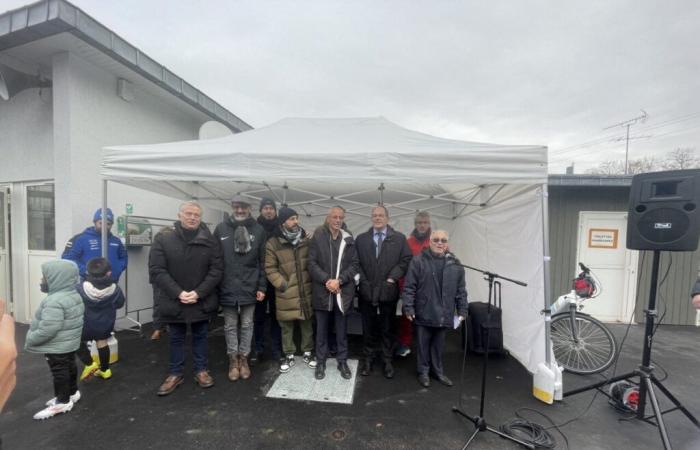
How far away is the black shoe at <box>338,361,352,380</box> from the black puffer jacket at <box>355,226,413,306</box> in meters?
0.66

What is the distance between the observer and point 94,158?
13.3 ft

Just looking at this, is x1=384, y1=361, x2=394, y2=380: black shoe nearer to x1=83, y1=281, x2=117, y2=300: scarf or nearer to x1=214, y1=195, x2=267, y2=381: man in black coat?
x1=214, y1=195, x2=267, y2=381: man in black coat

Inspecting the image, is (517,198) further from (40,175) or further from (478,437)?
(40,175)

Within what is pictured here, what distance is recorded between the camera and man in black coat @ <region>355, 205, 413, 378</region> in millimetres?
2971

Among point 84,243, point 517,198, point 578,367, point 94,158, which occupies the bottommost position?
point 578,367

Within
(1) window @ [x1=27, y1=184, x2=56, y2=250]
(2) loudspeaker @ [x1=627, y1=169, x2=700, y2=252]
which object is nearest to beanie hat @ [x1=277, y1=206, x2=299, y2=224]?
(2) loudspeaker @ [x1=627, y1=169, x2=700, y2=252]

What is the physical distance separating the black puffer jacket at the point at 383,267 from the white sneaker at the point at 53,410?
256 cm

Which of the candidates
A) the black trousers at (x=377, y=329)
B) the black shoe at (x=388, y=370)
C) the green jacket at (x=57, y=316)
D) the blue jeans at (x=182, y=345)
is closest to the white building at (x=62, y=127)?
the green jacket at (x=57, y=316)

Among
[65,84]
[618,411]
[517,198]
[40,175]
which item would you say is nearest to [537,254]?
[517,198]

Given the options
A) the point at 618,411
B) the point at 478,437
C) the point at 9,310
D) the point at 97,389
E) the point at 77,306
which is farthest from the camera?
the point at 9,310

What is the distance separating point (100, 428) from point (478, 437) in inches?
110

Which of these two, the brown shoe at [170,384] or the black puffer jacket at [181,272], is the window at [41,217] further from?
the brown shoe at [170,384]

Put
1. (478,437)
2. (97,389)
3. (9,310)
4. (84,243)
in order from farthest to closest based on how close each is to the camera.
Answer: (9,310)
(84,243)
(97,389)
(478,437)

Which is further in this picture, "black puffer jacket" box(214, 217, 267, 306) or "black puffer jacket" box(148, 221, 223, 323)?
"black puffer jacket" box(214, 217, 267, 306)
